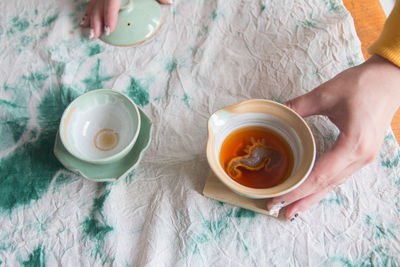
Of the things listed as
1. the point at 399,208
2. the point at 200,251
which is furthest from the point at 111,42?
the point at 399,208

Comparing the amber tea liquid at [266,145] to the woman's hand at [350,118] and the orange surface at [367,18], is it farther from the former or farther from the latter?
the orange surface at [367,18]

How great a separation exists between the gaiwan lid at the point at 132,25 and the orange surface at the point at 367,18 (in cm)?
50

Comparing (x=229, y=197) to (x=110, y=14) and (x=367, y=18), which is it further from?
(x=367, y=18)

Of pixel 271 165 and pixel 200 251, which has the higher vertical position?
pixel 271 165

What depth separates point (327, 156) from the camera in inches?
18.5

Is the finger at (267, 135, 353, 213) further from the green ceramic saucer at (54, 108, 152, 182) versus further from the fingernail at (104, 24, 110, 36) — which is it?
the fingernail at (104, 24, 110, 36)

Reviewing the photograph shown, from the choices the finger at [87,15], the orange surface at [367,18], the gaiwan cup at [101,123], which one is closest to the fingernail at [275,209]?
the gaiwan cup at [101,123]

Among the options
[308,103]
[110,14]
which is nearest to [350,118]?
[308,103]

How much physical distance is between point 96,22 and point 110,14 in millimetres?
47

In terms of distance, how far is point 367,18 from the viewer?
29.6 inches

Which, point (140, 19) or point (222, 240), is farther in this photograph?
point (140, 19)

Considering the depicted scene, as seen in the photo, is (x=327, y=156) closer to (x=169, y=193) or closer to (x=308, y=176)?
(x=308, y=176)

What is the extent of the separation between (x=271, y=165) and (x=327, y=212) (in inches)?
5.3

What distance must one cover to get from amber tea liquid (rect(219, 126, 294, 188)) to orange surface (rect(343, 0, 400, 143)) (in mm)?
396
